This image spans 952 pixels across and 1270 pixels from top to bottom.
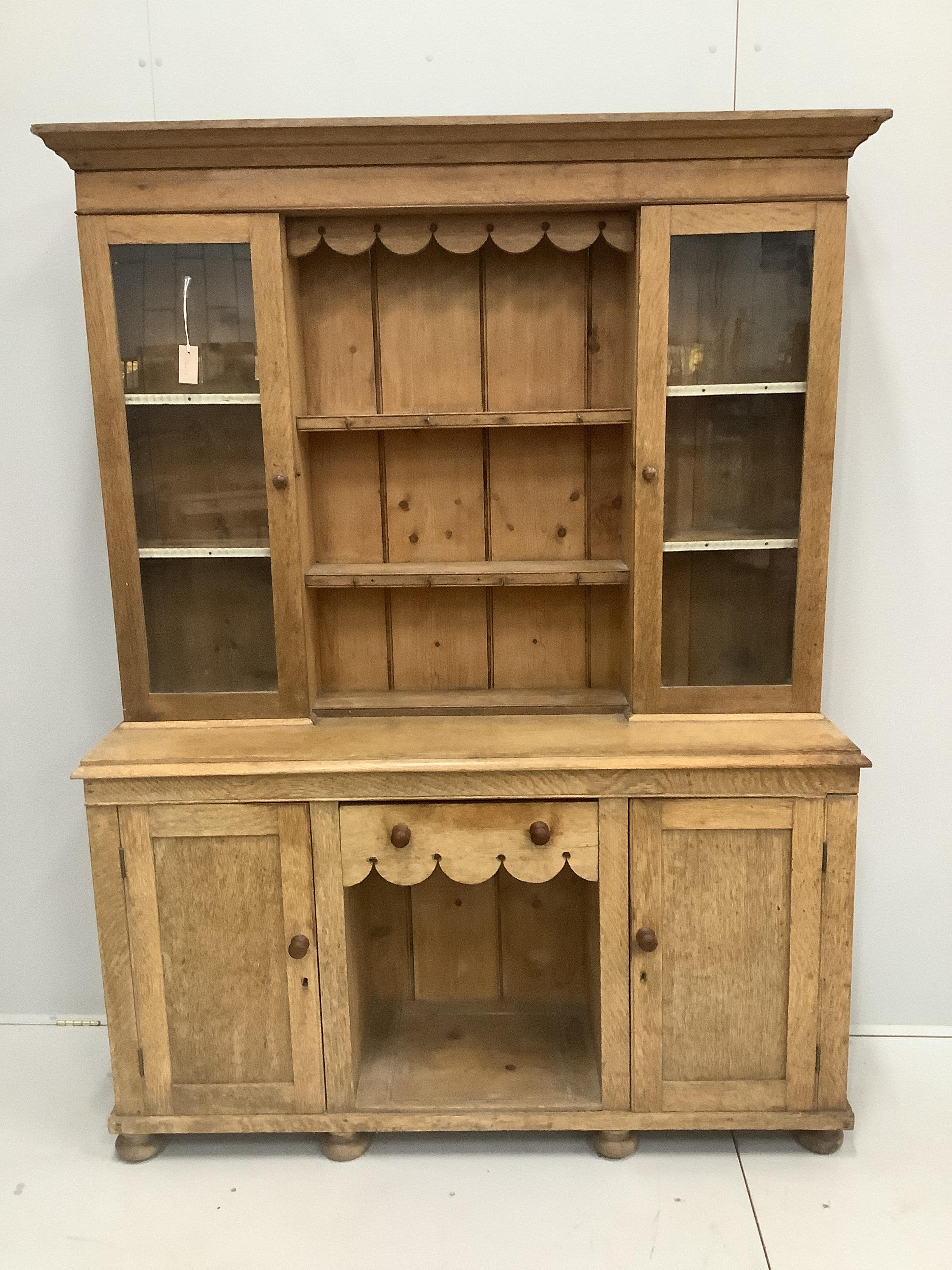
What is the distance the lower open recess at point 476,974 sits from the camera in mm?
2174

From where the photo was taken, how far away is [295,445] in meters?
2.01

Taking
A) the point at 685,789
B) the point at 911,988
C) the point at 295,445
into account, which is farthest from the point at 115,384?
the point at 911,988

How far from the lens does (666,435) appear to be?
77.9 inches

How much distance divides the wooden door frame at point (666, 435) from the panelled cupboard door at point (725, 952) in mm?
264

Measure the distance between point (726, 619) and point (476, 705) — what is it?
56 centimetres

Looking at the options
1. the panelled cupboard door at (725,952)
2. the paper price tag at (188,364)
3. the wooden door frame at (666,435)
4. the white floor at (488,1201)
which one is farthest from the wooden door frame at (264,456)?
the white floor at (488,1201)

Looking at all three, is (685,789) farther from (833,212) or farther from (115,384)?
(115,384)

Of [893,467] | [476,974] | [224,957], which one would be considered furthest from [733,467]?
[224,957]

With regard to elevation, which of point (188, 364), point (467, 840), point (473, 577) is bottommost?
point (467, 840)

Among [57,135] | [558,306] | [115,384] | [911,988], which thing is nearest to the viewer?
[57,135]

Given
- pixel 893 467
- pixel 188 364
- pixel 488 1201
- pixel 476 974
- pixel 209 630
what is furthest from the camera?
pixel 476 974

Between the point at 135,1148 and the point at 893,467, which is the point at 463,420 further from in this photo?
the point at 135,1148

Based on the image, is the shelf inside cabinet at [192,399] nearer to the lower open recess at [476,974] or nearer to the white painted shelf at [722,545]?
the white painted shelf at [722,545]

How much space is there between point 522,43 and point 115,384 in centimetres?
113
